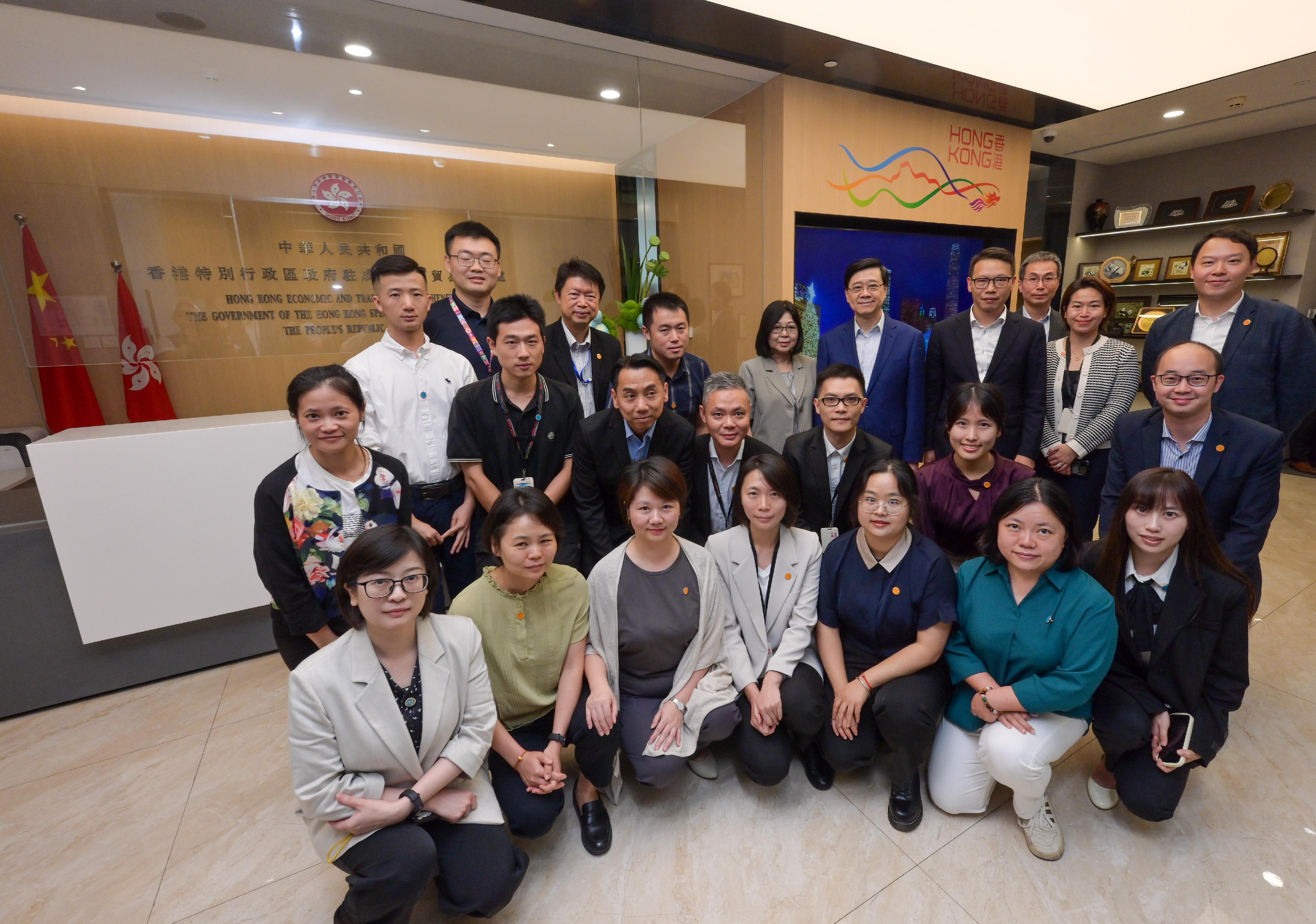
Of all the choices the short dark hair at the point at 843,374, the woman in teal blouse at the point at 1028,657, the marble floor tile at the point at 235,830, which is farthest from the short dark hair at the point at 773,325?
the marble floor tile at the point at 235,830

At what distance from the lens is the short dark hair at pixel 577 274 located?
8.93 ft

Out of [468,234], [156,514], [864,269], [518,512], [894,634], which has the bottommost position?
[894,634]

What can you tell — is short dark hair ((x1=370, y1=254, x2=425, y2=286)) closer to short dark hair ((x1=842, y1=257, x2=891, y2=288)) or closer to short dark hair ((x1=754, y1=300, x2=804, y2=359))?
short dark hair ((x1=754, y1=300, x2=804, y2=359))

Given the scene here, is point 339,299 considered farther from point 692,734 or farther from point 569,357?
point 692,734

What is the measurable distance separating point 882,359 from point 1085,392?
38.5 inches

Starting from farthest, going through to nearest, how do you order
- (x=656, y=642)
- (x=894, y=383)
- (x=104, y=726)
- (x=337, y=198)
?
(x=337, y=198), (x=894, y=383), (x=104, y=726), (x=656, y=642)

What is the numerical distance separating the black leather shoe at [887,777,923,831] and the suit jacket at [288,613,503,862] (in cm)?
122

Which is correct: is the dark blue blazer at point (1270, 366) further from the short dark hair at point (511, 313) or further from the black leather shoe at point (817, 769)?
the short dark hair at point (511, 313)

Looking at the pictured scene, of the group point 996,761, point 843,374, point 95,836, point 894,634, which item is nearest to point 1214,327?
point 843,374

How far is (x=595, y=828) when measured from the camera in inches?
71.4

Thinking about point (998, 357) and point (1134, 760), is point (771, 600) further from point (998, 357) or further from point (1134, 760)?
point (998, 357)

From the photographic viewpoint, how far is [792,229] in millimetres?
4102

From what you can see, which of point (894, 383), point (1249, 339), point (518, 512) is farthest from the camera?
point (894, 383)

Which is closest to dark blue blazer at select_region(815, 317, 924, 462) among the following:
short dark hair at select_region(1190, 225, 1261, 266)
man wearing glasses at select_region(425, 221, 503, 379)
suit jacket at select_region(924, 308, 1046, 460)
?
suit jacket at select_region(924, 308, 1046, 460)
